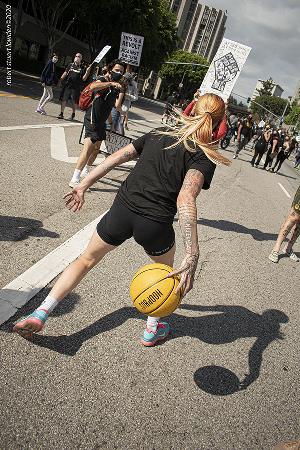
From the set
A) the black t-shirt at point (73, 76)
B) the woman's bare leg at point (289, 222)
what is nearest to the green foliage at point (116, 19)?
the black t-shirt at point (73, 76)

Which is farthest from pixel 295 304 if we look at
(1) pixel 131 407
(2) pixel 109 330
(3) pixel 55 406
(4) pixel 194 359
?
(3) pixel 55 406

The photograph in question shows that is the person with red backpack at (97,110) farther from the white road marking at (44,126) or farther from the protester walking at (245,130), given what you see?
the protester walking at (245,130)

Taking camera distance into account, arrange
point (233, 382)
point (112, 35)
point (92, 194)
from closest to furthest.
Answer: point (233, 382), point (92, 194), point (112, 35)

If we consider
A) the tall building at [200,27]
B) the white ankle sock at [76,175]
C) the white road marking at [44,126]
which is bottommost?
Result: the white road marking at [44,126]

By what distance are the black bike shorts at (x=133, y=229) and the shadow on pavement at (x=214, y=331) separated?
89cm

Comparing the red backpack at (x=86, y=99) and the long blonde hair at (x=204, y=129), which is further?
the red backpack at (x=86, y=99)

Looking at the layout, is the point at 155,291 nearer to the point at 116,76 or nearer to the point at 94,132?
the point at 94,132

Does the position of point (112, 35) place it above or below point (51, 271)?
above

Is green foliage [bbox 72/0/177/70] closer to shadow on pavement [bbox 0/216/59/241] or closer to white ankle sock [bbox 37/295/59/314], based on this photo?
shadow on pavement [bbox 0/216/59/241]

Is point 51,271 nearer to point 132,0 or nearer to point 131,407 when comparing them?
point 131,407

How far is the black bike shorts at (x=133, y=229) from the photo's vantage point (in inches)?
109

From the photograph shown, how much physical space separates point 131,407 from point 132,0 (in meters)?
33.4

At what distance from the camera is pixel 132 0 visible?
30391 mm

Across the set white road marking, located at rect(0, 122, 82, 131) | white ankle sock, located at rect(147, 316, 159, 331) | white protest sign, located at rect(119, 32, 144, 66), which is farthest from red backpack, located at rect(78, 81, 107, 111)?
white protest sign, located at rect(119, 32, 144, 66)
